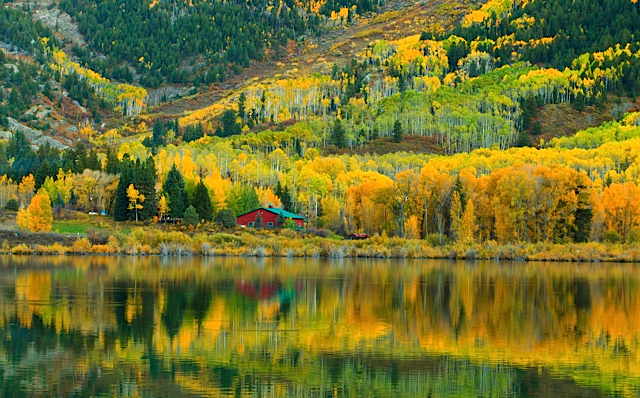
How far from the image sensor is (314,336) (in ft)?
126

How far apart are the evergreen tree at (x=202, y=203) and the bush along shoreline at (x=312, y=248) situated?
1232 cm

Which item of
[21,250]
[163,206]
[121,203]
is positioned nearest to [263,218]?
[163,206]

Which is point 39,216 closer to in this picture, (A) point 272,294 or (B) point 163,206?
(B) point 163,206

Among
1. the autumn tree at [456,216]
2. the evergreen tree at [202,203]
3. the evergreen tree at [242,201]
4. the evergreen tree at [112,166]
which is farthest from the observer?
the evergreen tree at [112,166]

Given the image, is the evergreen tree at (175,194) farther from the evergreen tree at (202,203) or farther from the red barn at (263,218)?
the red barn at (263,218)

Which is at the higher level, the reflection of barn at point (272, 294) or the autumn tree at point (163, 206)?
the autumn tree at point (163, 206)

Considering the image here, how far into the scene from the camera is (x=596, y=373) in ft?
103

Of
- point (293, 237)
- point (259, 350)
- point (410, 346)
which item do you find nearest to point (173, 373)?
point (259, 350)

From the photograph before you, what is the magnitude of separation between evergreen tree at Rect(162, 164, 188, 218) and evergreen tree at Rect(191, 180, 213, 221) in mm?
1654

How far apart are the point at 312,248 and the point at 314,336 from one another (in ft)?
229

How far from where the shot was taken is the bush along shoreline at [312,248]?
99625mm

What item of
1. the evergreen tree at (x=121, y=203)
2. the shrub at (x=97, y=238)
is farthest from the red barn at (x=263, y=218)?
the shrub at (x=97, y=238)

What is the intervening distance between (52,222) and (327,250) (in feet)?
119

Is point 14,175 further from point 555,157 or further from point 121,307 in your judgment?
point 121,307
